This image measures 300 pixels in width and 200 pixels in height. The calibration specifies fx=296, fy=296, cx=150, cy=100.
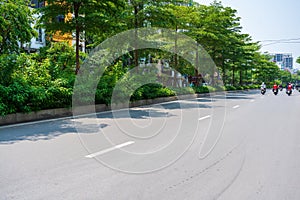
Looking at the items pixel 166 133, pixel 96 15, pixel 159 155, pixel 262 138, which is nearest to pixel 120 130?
pixel 166 133

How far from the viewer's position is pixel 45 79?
1146cm

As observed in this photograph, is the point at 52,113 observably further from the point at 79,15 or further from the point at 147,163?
the point at 147,163

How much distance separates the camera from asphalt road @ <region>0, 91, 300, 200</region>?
3.81 metres

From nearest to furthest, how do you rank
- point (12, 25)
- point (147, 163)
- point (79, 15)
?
point (147, 163), point (79, 15), point (12, 25)

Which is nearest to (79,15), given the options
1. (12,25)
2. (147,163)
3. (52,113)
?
(12,25)

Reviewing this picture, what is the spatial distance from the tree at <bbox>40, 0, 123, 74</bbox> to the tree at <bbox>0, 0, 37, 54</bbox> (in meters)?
1.25

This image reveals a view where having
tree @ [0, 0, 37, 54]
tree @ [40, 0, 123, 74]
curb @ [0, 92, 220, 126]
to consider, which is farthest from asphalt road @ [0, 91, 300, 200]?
tree @ [0, 0, 37, 54]

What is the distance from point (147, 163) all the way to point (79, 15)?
430 inches

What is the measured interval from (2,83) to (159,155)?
22.8 ft

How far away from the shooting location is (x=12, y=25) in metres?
14.5

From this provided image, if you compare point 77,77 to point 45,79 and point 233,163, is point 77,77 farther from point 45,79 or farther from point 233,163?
point 233,163

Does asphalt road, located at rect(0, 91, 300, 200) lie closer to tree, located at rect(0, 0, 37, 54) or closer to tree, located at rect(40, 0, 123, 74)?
tree, located at rect(40, 0, 123, 74)

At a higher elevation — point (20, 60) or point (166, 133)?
point (20, 60)

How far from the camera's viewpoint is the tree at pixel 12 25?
13832 mm
